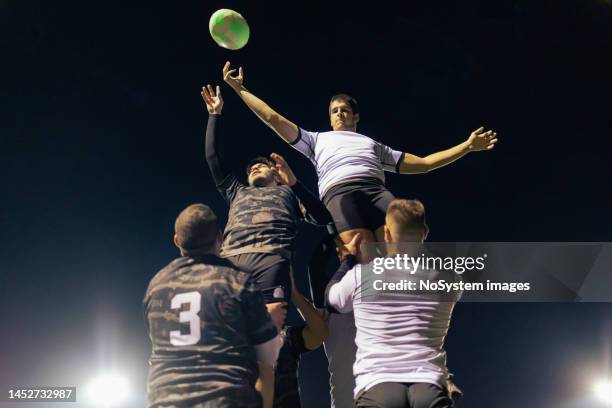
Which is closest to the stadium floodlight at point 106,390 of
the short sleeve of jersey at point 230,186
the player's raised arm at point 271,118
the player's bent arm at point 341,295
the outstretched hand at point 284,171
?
the short sleeve of jersey at point 230,186

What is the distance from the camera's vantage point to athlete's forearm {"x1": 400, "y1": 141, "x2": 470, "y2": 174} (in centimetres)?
502

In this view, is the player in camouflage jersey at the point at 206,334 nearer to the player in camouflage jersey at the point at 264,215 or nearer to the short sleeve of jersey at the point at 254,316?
the short sleeve of jersey at the point at 254,316

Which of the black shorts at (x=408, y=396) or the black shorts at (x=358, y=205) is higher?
the black shorts at (x=358, y=205)

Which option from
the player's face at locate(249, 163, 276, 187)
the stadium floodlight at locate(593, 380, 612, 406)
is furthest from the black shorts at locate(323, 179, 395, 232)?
the stadium floodlight at locate(593, 380, 612, 406)

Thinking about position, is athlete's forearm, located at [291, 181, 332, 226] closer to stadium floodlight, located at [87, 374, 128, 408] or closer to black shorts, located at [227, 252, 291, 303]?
black shorts, located at [227, 252, 291, 303]

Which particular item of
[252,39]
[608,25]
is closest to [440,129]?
[608,25]

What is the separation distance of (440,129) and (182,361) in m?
11.1

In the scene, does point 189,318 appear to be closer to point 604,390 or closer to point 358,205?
point 358,205

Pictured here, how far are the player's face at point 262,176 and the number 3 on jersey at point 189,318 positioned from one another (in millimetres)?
2070

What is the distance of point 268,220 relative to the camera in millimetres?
4016

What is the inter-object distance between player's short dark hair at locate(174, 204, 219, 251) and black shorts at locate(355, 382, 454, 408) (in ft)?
3.72

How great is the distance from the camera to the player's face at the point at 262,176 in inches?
176

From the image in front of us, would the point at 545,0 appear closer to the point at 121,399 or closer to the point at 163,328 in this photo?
the point at 163,328

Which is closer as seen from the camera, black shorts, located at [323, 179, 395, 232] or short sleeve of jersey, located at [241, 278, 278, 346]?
short sleeve of jersey, located at [241, 278, 278, 346]
